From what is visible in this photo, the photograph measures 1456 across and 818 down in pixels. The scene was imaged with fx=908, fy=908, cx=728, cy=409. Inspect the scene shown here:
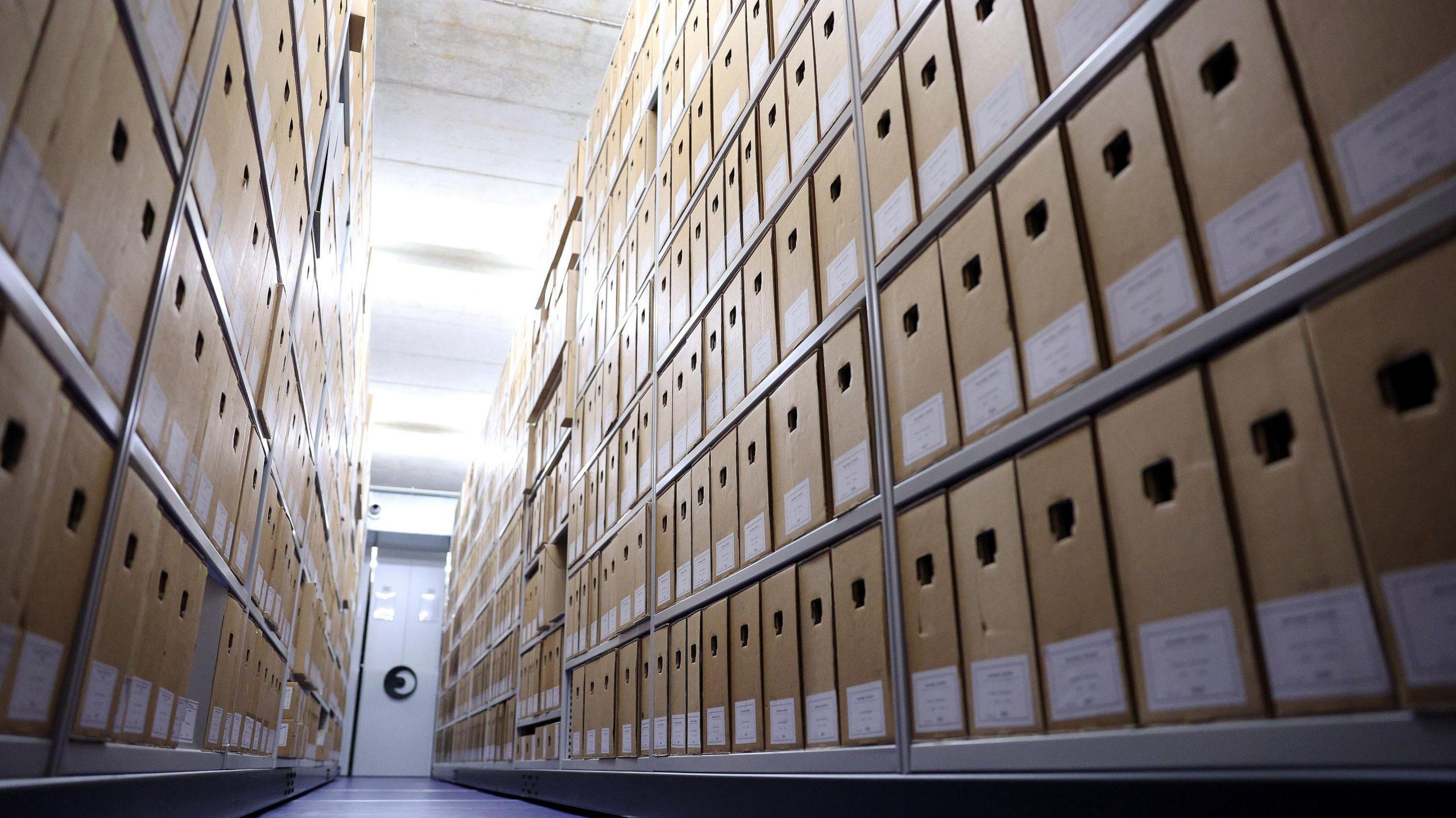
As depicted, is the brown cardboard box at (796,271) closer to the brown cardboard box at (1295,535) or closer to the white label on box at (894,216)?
the white label on box at (894,216)

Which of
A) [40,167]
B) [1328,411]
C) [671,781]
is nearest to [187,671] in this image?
[671,781]

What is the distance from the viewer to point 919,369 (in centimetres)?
154

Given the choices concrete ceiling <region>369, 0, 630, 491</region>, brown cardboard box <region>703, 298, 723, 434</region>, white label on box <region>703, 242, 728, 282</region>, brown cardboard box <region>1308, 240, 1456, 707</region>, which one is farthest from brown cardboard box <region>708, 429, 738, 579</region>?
concrete ceiling <region>369, 0, 630, 491</region>

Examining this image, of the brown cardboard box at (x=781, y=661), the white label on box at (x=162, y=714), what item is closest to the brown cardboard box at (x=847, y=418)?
the brown cardboard box at (x=781, y=661)

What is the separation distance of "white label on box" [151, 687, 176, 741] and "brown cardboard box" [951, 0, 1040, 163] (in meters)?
1.81

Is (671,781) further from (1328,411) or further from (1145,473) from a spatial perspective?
(1328,411)

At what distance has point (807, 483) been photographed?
1898mm

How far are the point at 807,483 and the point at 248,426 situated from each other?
159 centimetres

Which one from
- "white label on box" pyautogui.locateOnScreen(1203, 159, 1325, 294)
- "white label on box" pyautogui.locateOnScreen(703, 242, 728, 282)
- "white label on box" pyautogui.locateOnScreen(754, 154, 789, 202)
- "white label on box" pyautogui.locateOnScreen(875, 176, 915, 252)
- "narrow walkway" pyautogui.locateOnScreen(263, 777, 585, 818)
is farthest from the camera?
"narrow walkway" pyautogui.locateOnScreen(263, 777, 585, 818)

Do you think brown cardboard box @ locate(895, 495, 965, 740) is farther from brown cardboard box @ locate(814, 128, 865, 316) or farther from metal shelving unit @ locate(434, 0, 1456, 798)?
brown cardboard box @ locate(814, 128, 865, 316)

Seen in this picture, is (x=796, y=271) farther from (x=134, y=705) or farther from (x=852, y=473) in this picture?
(x=134, y=705)

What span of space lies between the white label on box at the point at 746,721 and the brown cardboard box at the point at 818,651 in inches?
9.1

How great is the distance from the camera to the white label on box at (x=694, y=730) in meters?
2.31

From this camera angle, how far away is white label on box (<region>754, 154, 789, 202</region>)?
7.23 feet
